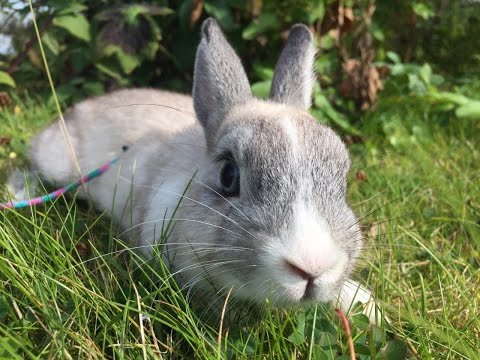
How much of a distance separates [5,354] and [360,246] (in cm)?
144

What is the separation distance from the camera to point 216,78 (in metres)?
2.87

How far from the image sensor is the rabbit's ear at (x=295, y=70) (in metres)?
3.08

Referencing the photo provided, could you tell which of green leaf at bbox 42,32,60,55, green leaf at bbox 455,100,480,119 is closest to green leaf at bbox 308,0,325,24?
green leaf at bbox 455,100,480,119

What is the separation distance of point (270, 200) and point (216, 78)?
1.03m

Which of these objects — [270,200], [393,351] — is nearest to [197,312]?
[270,200]

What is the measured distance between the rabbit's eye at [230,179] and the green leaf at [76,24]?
2.90m

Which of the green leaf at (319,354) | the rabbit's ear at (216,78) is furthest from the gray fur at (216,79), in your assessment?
the green leaf at (319,354)

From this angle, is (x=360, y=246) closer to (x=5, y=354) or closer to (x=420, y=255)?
(x=420, y=255)

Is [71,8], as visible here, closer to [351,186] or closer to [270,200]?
[351,186]

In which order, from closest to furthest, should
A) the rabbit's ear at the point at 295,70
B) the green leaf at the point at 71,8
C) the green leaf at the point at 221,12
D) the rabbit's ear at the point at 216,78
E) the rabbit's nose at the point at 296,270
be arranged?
the rabbit's nose at the point at 296,270
the rabbit's ear at the point at 216,78
the rabbit's ear at the point at 295,70
the green leaf at the point at 71,8
the green leaf at the point at 221,12

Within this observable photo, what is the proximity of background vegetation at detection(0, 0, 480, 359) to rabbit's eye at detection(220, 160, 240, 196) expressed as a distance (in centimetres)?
49

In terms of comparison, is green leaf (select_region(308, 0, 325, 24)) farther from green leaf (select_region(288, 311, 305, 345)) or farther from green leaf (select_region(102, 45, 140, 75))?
green leaf (select_region(288, 311, 305, 345))

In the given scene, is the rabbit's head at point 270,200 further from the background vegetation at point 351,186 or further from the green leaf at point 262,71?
the green leaf at point 262,71

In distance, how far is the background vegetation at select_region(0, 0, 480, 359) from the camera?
1947 millimetres
